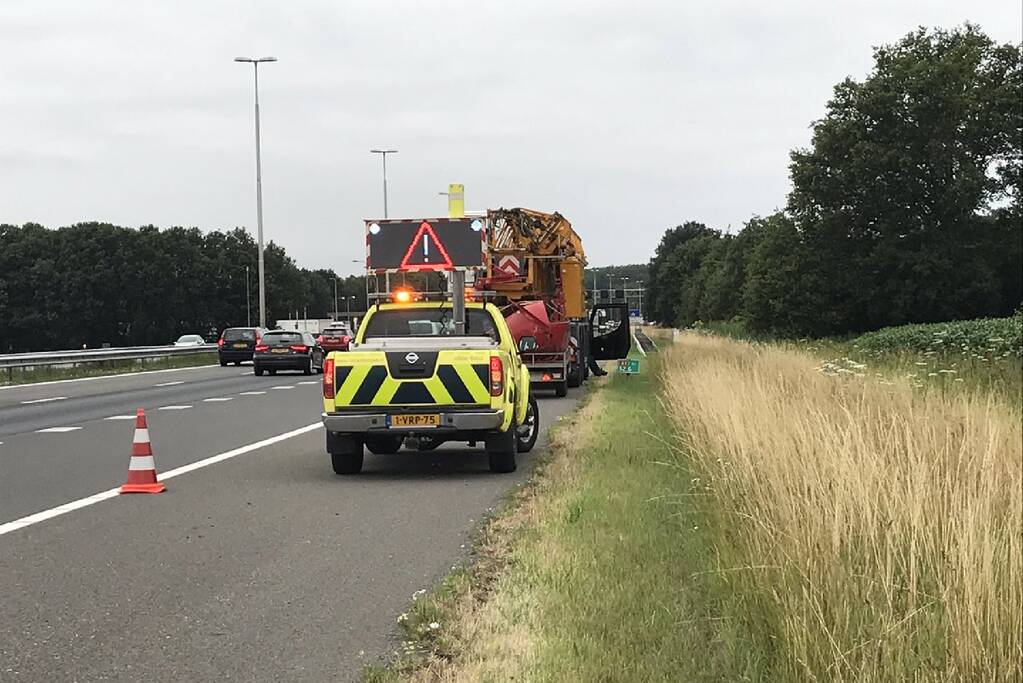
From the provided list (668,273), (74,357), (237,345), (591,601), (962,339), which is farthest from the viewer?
(668,273)

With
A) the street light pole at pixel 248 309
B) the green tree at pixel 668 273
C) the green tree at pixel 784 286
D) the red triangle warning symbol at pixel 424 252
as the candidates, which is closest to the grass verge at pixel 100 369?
the red triangle warning symbol at pixel 424 252

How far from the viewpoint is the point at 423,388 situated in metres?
11.6

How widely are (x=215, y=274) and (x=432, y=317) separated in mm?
115160

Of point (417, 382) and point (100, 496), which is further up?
point (417, 382)

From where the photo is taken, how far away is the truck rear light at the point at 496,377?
37.9 ft

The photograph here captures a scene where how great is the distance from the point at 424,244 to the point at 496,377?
2.99 metres

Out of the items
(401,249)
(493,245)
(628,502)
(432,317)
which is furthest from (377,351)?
(493,245)

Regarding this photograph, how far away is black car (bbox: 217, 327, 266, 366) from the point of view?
4731 cm

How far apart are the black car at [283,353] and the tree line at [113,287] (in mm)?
56711

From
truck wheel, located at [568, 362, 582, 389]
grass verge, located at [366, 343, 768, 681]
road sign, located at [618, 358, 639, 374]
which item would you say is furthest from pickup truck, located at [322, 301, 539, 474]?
road sign, located at [618, 358, 639, 374]

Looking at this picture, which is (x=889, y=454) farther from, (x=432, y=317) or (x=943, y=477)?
(x=432, y=317)

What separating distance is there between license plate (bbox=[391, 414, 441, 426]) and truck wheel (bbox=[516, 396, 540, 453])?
2.16 metres

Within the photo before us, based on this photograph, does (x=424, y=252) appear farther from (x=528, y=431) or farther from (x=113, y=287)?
(x=113, y=287)

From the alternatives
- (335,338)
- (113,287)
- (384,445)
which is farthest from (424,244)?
(113,287)
